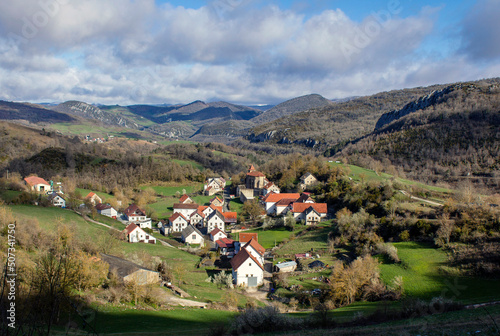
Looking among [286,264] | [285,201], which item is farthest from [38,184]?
[286,264]

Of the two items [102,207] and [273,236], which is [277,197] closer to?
A: [273,236]

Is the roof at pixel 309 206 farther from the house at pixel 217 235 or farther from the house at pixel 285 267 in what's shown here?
the house at pixel 285 267

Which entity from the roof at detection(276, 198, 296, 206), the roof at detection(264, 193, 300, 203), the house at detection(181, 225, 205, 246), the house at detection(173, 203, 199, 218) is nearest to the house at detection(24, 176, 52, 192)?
the house at detection(173, 203, 199, 218)

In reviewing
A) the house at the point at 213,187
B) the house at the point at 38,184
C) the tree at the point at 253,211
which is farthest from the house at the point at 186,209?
the house at the point at 38,184

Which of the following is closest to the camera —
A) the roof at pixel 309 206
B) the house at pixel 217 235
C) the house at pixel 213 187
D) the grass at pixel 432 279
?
the grass at pixel 432 279

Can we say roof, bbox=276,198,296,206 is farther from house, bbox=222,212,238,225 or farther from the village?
house, bbox=222,212,238,225

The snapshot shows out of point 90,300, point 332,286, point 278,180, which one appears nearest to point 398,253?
point 332,286
